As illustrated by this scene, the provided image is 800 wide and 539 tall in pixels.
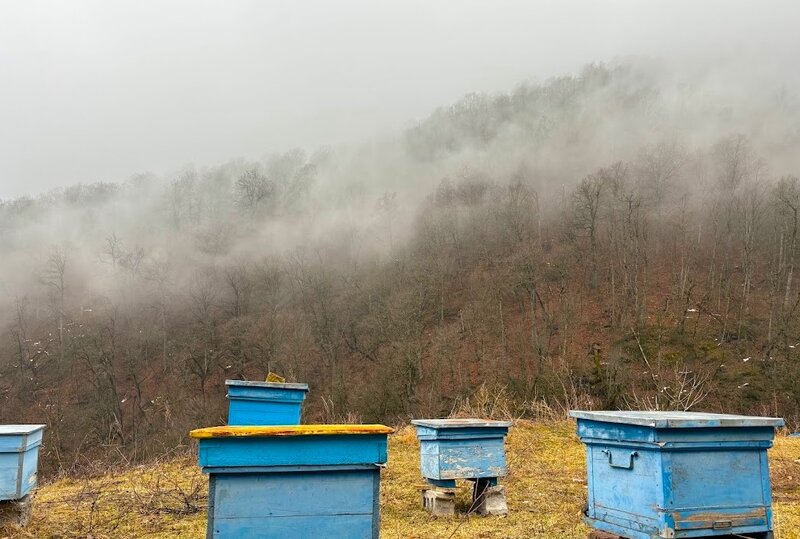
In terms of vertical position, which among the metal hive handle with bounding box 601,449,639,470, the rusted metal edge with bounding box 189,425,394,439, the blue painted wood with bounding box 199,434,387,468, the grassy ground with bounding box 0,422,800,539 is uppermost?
the rusted metal edge with bounding box 189,425,394,439

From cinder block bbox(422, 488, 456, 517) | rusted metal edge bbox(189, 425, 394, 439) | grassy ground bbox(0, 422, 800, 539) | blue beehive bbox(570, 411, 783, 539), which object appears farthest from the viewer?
cinder block bbox(422, 488, 456, 517)

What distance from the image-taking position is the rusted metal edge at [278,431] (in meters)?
3.80

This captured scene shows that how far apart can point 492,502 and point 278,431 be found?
409cm

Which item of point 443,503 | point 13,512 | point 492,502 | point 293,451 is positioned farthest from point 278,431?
point 13,512

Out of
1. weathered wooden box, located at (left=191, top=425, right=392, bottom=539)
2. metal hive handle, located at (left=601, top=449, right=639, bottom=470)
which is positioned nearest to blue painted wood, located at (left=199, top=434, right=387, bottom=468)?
weathered wooden box, located at (left=191, top=425, right=392, bottom=539)

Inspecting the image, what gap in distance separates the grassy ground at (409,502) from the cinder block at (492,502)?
0.63ft

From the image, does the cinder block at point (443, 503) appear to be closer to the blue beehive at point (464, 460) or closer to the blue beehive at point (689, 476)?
the blue beehive at point (464, 460)

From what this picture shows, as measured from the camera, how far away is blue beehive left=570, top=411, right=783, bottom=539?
3.98 m

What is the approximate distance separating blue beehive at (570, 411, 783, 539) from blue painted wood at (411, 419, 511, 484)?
264cm

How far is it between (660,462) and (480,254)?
131 feet

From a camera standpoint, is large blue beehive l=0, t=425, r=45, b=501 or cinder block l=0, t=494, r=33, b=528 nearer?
large blue beehive l=0, t=425, r=45, b=501

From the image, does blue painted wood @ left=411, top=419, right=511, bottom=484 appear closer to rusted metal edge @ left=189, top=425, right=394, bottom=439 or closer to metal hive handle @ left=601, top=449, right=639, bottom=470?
metal hive handle @ left=601, top=449, right=639, bottom=470

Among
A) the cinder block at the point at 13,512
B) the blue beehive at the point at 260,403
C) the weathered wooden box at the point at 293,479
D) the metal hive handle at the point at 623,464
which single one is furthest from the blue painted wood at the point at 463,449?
the cinder block at the point at 13,512

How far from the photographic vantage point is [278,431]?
3.89m
